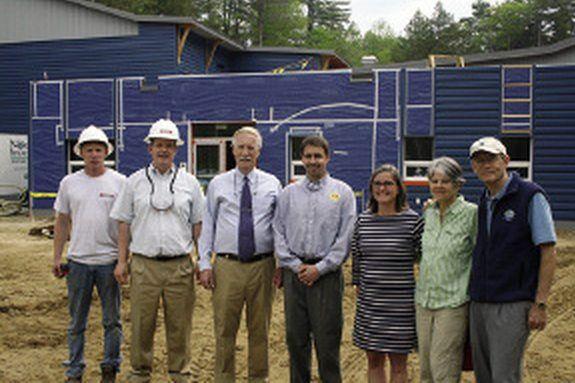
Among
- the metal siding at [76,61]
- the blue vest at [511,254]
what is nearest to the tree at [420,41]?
the metal siding at [76,61]

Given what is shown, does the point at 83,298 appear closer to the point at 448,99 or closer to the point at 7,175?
the point at 448,99

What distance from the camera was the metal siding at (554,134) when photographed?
616 inches

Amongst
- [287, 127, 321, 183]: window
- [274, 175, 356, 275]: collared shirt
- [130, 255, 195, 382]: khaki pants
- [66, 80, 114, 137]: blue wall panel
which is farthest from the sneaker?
[66, 80, 114, 137]: blue wall panel

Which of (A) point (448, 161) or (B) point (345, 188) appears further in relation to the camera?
(B) point (345, 188)

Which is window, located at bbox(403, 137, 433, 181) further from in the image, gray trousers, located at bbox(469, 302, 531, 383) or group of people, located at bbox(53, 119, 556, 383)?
gray trousers, located at bbox(469, 302, 531, 383)

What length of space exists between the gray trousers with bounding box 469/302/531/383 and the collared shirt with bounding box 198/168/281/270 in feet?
5.41

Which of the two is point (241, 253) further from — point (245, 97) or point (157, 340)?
point (245, 97)

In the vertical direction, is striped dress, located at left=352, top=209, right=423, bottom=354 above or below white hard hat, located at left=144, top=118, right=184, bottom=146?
below

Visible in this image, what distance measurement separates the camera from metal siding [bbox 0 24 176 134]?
2104 centimetres

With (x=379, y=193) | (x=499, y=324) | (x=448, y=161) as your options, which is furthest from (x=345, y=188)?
(x=499, y=324)

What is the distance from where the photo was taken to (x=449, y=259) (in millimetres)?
3799

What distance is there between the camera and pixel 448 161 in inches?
155

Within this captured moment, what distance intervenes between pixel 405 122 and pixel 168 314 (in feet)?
41.8

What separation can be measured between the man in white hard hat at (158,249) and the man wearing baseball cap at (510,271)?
2.21 meters
